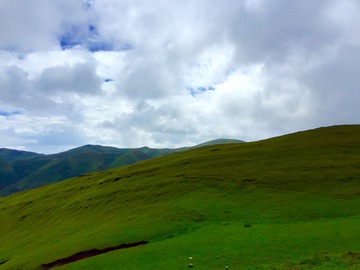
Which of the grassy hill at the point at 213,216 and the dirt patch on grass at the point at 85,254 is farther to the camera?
the dirt patch on grass at the point at 85,254

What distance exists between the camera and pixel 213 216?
40031 mm

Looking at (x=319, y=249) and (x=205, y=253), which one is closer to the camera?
(x=319, y=249)

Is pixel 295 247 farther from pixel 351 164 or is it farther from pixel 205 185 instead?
pixel 351 164

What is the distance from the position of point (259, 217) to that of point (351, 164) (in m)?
26.2

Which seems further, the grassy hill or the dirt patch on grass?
the dirt patch on grass

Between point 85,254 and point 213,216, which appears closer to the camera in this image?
point 85,254

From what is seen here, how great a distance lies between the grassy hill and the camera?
91.6 feet

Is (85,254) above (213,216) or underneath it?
underneath

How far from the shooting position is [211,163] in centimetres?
6662

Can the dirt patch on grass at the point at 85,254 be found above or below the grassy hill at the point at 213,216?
below

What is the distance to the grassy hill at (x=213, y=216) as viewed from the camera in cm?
2791

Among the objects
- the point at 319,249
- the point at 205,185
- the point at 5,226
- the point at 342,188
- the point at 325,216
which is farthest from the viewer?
the point at 5,226

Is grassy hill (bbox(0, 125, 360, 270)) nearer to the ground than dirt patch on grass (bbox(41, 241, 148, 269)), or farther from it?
farther from it

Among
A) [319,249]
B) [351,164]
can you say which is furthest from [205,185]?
[319,249]
